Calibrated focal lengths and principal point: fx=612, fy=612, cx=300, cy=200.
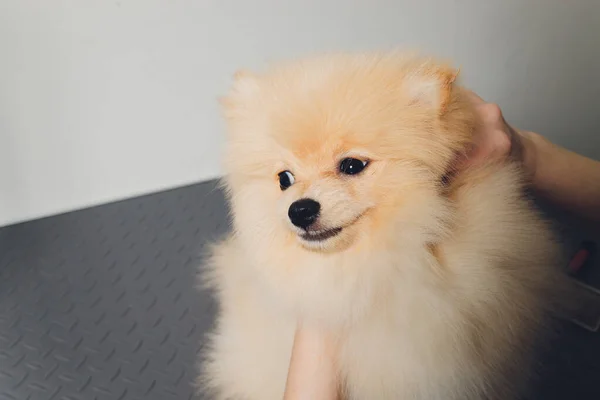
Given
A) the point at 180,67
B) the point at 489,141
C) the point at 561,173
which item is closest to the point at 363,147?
the point at 489,141

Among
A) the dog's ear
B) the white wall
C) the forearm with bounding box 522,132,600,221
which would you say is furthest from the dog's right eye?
the white wall

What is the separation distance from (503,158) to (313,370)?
400 mm

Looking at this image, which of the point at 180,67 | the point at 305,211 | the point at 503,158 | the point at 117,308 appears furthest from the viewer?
the point at 180,67

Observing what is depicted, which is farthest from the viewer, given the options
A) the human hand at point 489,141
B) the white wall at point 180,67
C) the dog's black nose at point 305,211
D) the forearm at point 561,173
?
the white wall at point 180,67

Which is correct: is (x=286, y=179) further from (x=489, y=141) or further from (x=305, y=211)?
(x=489, y=141)

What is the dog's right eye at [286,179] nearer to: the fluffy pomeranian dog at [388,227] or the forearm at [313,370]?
the fluffy pomeranian dog at [388,227]

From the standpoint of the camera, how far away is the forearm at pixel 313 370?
0.80 meters

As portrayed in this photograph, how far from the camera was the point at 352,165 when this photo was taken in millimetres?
735

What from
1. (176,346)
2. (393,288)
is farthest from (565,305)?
(176,346)

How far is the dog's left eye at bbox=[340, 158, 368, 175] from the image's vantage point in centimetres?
73

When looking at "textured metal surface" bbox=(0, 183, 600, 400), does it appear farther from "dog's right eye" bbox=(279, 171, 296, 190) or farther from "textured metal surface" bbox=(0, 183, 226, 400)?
"dog's right eye" bbox=(279, 171, 296, 190)

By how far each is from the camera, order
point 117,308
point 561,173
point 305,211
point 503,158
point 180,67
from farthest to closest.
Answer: point 180,67
point 117,308
point 561,173
point 503,158
point 305,211

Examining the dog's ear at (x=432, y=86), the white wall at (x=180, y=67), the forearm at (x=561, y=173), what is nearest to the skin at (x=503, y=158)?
the forearm at (x=561, y=173)

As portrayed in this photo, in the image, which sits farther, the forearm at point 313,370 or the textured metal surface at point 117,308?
the textured metal surface at point 117,308
